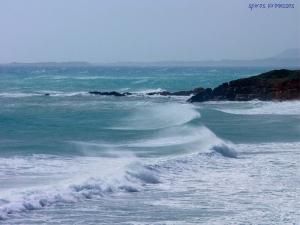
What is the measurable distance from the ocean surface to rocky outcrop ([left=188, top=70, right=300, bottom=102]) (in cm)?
1335

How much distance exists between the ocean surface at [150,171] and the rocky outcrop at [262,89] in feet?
43.8

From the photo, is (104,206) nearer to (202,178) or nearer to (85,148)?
(202,178)

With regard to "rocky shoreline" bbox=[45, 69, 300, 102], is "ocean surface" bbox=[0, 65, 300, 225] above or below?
below

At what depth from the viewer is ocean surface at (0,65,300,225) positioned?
1171cm

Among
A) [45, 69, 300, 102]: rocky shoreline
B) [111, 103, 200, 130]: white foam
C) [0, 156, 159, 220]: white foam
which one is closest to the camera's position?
[0, 156, 159, 220]: white foam

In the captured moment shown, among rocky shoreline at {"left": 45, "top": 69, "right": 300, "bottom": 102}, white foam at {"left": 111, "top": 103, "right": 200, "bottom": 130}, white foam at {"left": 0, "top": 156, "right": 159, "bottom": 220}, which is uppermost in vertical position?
rocky shoreline at {"left": 45, "top": 69, "right": 300, "bottom": 102}

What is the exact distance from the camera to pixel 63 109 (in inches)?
1598

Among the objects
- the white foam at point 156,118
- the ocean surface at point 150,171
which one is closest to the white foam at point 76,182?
the ocean surface at point 150,171

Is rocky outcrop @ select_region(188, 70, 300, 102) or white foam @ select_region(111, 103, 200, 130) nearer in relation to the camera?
white foam @ select_region(111, 103, 200, 130)

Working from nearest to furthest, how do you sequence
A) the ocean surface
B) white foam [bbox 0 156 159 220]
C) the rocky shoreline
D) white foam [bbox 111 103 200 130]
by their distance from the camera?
the ocean surface < white foam [bbox 0 156 159 220] < white foam [bbox 111 103 200 130] < the rocky shoreline

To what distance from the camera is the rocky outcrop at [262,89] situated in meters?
45.7

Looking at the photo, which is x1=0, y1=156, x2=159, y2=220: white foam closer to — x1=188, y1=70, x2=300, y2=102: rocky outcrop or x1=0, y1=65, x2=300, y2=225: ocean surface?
x1=0, y1=65, x2=300, y2=225: ocean surface

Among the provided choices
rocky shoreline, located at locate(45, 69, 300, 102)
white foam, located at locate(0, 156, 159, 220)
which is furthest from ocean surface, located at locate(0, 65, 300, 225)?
rocky shoreline, located at locate(45, 69, 300, 102)

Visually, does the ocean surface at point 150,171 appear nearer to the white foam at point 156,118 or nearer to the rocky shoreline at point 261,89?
the white foam at point 156,118
